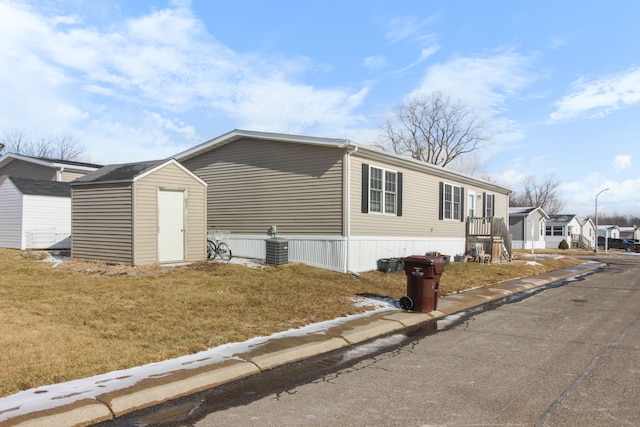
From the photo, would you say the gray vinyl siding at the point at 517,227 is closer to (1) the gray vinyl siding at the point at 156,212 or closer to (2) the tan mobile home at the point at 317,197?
(2) the tan mobile home at the point at 317,197

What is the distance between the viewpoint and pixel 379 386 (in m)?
5.25

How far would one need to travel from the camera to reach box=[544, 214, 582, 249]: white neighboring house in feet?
171

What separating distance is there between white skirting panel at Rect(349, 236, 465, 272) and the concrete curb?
4.40 m

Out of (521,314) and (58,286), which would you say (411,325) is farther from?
(58,286)

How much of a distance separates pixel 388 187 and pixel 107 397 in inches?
509

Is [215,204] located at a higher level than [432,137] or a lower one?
lower

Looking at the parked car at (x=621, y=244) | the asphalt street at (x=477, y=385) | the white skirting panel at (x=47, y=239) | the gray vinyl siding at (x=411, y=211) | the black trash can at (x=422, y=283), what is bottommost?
the parked car at (x=621, y=244)

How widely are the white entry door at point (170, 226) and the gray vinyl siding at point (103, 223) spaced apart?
3.00 feet

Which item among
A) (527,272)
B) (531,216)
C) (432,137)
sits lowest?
(527,272)

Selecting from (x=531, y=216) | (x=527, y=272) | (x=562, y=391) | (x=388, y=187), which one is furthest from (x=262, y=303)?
(x=531, y=216)

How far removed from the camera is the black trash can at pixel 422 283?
979 centimetres

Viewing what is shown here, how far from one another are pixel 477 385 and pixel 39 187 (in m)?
17.4

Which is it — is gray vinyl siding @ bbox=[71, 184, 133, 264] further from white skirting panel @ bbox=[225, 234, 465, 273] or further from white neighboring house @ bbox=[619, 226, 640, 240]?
white neighboring house @ bbox=[619, 226, 640, 240]

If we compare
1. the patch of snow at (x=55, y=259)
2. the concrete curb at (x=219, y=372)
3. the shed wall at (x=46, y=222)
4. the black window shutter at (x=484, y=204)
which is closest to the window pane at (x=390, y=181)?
the concrete curb at (x=219, y=372)
